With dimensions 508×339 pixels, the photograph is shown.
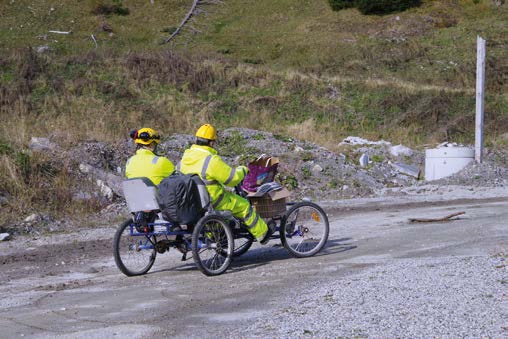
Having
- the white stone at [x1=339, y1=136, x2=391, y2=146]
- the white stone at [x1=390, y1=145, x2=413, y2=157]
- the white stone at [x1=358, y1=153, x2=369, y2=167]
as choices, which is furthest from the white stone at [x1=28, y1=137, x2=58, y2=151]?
the white stone at [x1=390, y1=145, x2=413, y2=157]

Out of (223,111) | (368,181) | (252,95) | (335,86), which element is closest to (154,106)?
(223,111)

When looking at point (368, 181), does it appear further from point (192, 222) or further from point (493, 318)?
point (493, 318)

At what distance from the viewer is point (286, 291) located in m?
7.98

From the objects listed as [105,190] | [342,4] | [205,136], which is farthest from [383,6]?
[205,136]

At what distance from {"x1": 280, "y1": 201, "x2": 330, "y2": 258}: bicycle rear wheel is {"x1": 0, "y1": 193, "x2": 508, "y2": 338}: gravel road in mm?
200

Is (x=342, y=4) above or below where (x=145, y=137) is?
above

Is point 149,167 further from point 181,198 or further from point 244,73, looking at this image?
point 244,73

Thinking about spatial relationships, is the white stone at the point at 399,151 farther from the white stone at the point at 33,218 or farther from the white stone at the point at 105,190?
the white stone at the point at 33,218

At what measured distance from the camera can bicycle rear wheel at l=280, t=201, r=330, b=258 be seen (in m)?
10.2

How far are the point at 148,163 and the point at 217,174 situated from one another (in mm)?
905

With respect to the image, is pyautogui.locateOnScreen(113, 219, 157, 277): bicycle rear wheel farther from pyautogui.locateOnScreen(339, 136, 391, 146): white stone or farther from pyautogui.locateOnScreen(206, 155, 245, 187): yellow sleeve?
pyautogui.locateOnScreen(339, 136, 391, 146): white stone

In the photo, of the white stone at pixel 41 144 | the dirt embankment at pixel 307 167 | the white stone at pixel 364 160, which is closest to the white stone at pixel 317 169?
the dirt embankment at pixel 307 167

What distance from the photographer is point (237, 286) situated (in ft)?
27.8

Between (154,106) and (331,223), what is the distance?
17.6m
